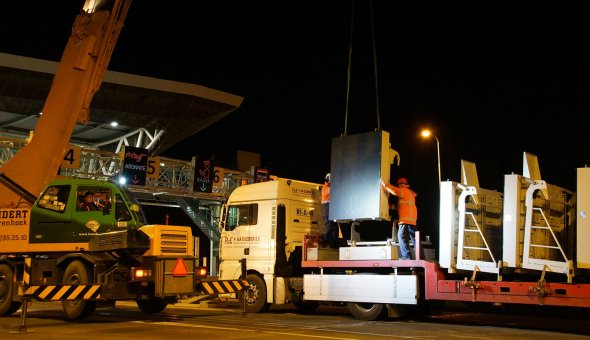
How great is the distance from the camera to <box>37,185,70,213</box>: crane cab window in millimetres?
14523

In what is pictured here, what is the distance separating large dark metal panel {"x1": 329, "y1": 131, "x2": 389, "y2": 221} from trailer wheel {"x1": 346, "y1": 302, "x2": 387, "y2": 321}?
1874mm

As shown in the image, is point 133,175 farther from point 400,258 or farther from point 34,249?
point 400,258

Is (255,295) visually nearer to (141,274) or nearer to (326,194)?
(326,194)

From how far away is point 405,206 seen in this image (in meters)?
14.2

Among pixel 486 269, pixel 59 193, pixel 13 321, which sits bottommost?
pixel 13 321

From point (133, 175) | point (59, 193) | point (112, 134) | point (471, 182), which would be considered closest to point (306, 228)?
point (471, 182)

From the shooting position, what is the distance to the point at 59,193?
47.9ft

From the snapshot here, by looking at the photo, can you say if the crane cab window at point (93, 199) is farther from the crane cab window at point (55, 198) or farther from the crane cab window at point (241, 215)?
the crane cab window at point (241, 215)

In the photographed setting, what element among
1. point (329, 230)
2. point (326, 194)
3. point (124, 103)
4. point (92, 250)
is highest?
point (124, 103)

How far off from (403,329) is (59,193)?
7.82m

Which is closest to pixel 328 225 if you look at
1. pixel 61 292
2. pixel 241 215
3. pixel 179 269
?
pixel 241 215

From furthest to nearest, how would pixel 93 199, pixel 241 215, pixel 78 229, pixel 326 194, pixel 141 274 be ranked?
pixel 241 215 → pixel 326 194 → pixel 93 199 → pixel 78 229 → pixel 141 274

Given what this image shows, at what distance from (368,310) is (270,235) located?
3417mm

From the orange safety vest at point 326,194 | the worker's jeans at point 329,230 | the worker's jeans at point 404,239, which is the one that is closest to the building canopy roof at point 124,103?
the orange safety vest at point 326,194
